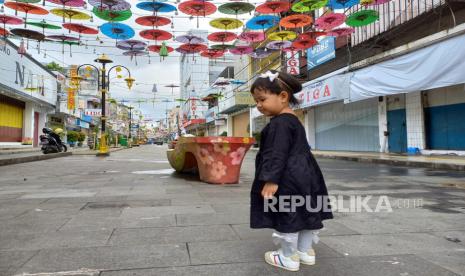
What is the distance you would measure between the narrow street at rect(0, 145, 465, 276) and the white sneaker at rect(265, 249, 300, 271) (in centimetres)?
7

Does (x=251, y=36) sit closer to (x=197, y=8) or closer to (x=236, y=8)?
(x=236, y=8)

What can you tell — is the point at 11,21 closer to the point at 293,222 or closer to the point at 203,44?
the point at 203,44

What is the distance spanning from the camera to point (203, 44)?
14266 millimetres

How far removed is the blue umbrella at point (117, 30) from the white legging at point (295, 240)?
37.5ft

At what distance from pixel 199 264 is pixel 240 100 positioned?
25181 mm

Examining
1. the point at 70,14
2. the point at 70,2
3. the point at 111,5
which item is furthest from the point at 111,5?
Answer: the point at 70,14

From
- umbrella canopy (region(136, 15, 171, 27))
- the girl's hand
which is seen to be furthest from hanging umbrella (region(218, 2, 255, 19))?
the girl's hand

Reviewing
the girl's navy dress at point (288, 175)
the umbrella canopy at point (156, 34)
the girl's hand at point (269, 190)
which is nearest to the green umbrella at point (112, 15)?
the umbrella canopy at point (156, 34)

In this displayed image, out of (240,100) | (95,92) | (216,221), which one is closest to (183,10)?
(216,221)

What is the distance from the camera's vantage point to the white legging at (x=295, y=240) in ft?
8.43

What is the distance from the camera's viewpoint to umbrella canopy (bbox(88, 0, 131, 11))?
34.9ft

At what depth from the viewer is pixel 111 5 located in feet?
35.5

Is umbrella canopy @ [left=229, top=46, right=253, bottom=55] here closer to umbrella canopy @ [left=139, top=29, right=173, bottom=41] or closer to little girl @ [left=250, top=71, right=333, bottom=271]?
umbrella canopy @ [left=139, top=29, right=173, bottom=41]

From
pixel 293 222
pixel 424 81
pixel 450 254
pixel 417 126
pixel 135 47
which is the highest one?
pixel 135 47
